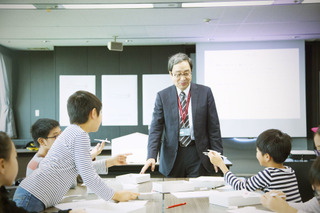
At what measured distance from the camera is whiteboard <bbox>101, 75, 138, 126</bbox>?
25.1ft

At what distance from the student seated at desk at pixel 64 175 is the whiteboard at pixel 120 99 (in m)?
5.94

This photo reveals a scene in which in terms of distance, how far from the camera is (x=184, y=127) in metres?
2.39

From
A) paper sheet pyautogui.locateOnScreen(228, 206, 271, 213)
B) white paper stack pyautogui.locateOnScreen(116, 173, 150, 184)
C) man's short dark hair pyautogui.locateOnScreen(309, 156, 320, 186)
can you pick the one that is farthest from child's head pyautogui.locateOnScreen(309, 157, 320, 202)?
white paper stack pyautogui.locateOnScreen(116, 173, 150, 184)

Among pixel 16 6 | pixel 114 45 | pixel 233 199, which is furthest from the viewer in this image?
pixel 114 45

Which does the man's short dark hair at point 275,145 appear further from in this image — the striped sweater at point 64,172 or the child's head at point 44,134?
the child's head at point 44,134

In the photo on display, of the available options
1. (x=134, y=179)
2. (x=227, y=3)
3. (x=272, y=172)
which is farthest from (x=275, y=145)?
(x=227, y=3)

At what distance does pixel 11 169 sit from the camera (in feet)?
3.90

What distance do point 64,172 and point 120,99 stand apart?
6.14 meters

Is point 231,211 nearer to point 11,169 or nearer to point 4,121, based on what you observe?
point 11,169

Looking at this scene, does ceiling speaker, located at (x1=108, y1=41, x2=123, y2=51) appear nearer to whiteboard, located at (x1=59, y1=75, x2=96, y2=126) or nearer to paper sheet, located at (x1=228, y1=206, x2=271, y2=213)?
whiteboard, located at (x1=59, y1=75, x2=96, y2=126)

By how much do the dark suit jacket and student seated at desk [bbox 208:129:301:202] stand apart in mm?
444

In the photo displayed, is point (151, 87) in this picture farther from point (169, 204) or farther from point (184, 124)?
point (169, 204)

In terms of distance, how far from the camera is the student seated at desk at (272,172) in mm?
1649

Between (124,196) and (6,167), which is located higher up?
(6,167)
